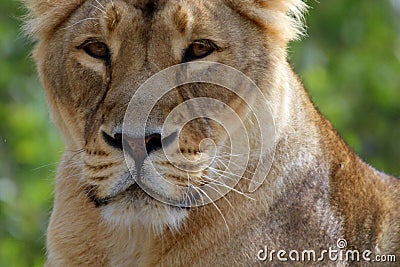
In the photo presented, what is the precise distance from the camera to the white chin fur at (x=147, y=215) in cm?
472

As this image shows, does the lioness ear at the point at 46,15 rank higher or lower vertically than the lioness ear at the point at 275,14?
lower

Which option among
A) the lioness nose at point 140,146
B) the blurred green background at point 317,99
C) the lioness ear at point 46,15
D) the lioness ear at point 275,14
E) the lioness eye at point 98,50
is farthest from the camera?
the blurred green background at point 317,99

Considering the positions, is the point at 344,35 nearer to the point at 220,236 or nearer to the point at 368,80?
the point at 368,80

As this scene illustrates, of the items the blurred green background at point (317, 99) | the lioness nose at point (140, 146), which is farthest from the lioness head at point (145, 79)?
the blurred green background at point (317, 99)

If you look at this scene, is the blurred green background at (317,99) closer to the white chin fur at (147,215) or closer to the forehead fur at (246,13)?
the forehead fur at (246,13)

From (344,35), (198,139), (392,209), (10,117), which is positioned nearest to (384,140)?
(344,35)

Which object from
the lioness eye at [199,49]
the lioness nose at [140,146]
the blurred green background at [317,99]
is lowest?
the blurred green background at [317,99]

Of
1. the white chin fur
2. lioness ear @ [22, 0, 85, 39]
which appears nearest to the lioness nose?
the white chin fur

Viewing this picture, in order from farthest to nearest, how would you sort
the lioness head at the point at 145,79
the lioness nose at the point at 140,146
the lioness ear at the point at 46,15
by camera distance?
the lioness ear at the point at 46,15, the lioness head at the point at 145,79, the lioness nose at the point at 140,146

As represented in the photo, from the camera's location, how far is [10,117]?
11367 millimetres

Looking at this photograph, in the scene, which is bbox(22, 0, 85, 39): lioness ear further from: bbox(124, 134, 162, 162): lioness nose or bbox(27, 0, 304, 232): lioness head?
bbox(124, 134, 162, 162): lioness nose

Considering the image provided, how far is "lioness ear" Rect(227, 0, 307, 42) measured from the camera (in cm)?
514

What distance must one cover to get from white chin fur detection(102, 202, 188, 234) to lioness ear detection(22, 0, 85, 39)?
1.08 metres

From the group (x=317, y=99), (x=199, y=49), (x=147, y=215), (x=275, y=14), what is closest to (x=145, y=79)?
(x=199, y=49)
